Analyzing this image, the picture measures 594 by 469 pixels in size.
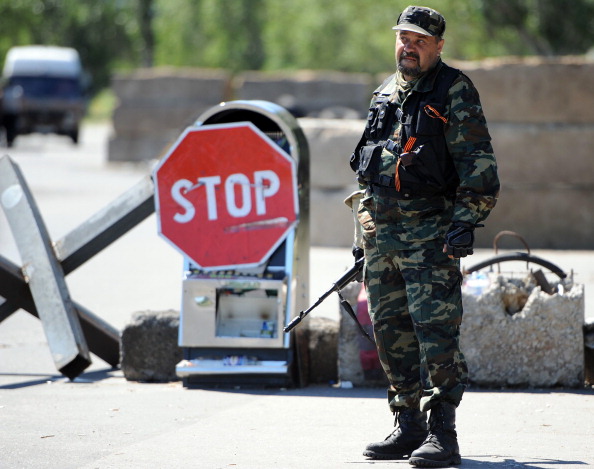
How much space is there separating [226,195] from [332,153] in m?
5.75

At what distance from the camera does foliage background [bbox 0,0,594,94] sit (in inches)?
955

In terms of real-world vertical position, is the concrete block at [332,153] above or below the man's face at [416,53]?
below

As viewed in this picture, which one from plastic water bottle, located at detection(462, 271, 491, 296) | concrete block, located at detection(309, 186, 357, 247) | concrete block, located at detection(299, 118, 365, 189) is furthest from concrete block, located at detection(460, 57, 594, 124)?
plastic water bottle, located at detection(462, 271, 491, 296)

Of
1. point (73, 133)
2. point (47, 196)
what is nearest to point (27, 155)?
point (73, 133)

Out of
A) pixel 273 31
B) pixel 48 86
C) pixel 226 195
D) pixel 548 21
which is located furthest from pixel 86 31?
pixel 226 195

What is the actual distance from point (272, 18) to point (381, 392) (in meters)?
40.1

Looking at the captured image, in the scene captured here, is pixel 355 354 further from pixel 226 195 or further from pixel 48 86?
pixel 48 86

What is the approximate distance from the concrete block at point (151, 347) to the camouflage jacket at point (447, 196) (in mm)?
2025

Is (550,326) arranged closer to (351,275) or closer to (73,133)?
(351,275)

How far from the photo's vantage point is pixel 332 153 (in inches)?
468

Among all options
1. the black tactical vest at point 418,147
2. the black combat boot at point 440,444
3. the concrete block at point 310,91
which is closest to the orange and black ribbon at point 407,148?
the black tactical vest at point 418,147

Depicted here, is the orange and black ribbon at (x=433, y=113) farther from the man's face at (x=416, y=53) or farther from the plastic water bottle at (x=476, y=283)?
the plastic water bottle at (x=476, y=283)

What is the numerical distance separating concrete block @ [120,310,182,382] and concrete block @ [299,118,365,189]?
5578 mm

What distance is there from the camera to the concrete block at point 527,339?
238 inches
